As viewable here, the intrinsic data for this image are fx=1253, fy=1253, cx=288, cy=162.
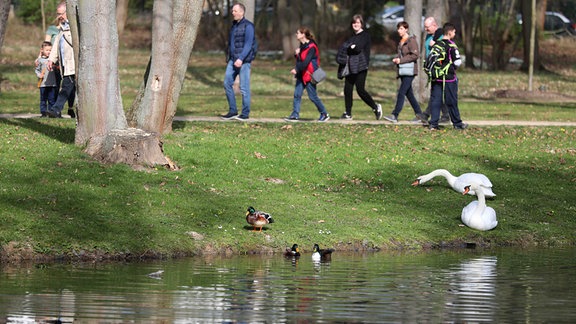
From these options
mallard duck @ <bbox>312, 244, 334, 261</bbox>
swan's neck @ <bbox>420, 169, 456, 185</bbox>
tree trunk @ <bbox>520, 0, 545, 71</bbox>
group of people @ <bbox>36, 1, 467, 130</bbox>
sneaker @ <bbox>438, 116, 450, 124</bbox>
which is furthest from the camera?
tree trunk @ <bbox>520, 0, 545, 71</bbox>

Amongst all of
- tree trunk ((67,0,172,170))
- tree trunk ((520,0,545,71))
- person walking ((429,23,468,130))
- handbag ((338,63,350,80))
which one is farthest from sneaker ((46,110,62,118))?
tree trunk ((520,0,545,71))

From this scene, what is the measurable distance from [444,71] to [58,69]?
7.03 metres

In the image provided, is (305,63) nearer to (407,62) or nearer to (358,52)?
(358,52)

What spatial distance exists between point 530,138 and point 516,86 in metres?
15.6

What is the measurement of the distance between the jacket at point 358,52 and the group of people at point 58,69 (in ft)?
18.0

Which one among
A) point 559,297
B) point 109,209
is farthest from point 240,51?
point 559,297

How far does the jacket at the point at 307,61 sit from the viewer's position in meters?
24.2

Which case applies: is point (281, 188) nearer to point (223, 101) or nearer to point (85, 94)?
point (85, 94)

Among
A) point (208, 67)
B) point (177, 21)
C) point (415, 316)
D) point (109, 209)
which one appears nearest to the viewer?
point (415, 316)

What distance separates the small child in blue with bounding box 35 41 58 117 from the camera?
2253cm

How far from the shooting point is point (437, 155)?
2116cm

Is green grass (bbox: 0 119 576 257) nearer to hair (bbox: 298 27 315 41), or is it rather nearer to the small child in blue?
the small child in blue

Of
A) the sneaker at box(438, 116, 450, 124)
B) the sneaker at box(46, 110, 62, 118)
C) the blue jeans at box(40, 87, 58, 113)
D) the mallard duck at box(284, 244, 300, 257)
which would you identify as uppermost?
the blue jeans at box(40, 87, 58, 113)

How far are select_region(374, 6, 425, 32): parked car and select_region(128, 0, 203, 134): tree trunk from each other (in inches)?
1504
